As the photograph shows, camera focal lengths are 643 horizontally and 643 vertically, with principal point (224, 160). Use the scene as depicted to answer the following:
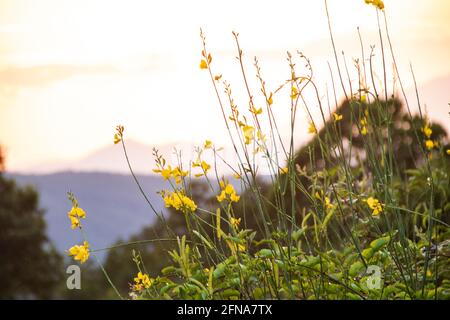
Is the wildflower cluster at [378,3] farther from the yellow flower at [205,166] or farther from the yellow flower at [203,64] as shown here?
the yellow flower at [205,166]

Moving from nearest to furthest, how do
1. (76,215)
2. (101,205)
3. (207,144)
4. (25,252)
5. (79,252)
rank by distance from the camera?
(79,252) < (76,215) < (207,144) < (25,252) < (101,205)

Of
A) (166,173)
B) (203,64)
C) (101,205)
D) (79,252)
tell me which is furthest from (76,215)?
(101,205)

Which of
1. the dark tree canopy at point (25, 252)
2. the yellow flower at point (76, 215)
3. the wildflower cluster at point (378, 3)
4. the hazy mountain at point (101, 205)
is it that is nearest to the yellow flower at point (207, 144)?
the yellow flower at point (76, 215)

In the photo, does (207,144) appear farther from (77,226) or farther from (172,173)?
(77,226)

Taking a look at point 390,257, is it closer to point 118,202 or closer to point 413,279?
point 413,279

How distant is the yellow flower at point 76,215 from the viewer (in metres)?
2.16

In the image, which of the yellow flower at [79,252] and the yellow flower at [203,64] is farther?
the yellow flower at [203,64]

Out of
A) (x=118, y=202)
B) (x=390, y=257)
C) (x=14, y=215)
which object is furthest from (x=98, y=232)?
(x=390, y=257)

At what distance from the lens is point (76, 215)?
86.3 inches

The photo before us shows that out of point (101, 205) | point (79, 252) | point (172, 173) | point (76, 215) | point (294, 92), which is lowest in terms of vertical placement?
point (79, 252)

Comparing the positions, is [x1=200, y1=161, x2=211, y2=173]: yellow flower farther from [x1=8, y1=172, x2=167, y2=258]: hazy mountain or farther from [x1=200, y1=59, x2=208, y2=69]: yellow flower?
[x1=8, y1=172, x2=167, y2=258]: hazy mountain
